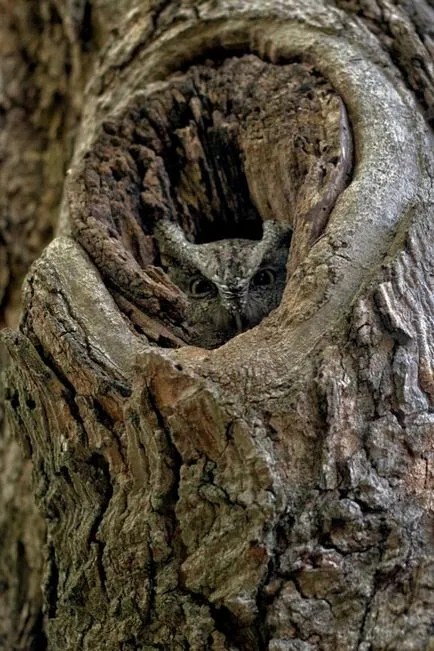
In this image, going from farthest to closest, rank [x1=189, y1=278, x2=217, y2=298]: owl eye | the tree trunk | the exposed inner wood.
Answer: [x1=189, y1=278, x2=217, y2=298]: owl eye → the exposed inner wood → the tree trunk

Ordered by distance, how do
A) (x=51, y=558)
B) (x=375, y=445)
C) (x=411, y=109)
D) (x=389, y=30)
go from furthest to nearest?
(x=389, y=30)
(x=411, y=109)
(x=51, y=558)
(x=375, y=445)

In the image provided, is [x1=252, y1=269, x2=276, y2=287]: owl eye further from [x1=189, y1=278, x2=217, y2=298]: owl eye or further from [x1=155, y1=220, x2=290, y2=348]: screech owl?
[x1=189, y1=278, x2=217, y2=298]: owl eye

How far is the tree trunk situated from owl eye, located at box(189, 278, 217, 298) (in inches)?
5.0

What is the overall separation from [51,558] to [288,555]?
1.97 feet

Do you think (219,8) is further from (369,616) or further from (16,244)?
(369,616)

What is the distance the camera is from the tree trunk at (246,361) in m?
1.53

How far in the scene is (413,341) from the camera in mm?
1729

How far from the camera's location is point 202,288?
7.13 feet

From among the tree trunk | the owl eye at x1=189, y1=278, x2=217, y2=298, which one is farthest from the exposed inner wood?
the owl eye at x1=189, y1=278, x2=217, y2=298

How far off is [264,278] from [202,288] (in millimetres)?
156

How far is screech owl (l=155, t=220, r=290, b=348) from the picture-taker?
206 centimetres

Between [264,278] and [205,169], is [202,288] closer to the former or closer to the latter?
[264,278]

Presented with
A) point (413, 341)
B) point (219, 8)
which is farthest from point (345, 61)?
point (413, 341)

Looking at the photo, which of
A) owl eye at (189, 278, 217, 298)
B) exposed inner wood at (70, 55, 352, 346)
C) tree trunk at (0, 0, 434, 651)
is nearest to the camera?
tree trunk at (0, 0, 434, 651)
